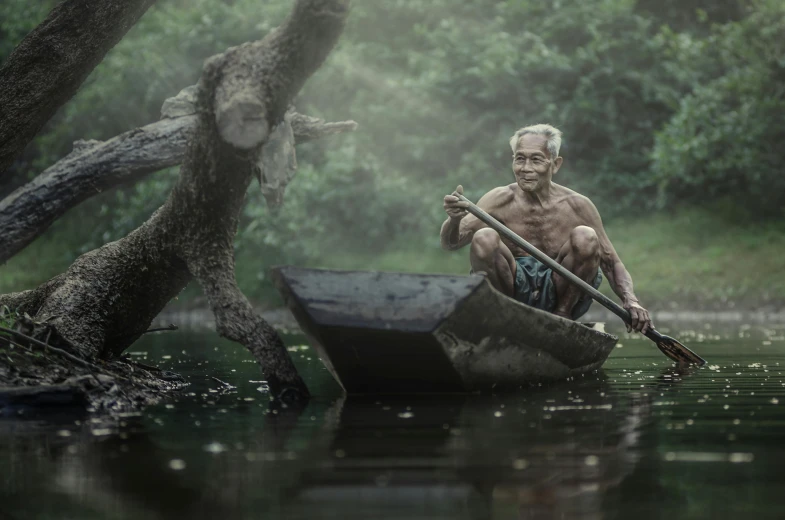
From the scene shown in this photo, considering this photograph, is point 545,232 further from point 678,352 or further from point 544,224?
point 678,352

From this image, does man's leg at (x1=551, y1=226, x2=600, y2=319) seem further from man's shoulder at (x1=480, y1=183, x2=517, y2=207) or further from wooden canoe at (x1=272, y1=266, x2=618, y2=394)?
wooden canoe at (x1=272, y1=266, x2=618, y2=394)

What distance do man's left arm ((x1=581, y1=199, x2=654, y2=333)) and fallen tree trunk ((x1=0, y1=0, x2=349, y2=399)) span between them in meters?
2.13

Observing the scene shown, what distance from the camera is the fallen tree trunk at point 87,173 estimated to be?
7.87m

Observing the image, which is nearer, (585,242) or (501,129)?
(585,242)

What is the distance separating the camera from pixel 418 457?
3.56m

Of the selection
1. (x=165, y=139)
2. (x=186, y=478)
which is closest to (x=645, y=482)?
(x=186, y=478)

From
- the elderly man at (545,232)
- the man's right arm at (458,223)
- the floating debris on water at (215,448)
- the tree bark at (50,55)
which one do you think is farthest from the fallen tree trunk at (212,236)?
the floating debris on water at (215,448)

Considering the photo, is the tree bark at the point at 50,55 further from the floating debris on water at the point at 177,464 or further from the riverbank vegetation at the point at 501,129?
the riverbank vegetation at the point at 501,129

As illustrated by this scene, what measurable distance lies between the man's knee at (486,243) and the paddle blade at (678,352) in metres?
1.65

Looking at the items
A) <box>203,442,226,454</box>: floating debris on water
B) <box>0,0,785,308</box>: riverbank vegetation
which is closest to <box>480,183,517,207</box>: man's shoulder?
<box>203,442,226,454</box>: floating debris on water

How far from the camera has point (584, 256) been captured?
21.7 ft

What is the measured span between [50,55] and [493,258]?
2.86 metres

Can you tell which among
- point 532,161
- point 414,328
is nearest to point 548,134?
point 532,161

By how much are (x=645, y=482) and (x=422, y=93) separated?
18.5 m
